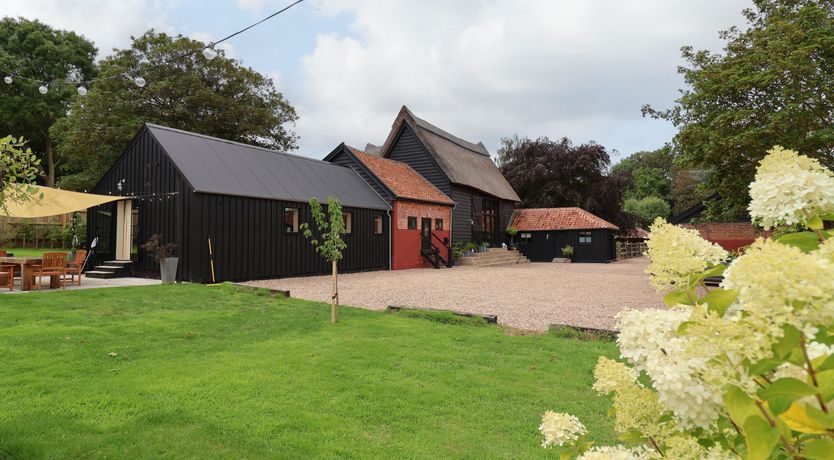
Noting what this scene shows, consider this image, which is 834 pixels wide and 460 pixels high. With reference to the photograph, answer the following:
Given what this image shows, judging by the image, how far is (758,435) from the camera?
2.71 ft

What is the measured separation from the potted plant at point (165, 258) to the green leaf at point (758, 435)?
14.0 metres

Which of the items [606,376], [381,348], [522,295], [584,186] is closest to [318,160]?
[522,295]

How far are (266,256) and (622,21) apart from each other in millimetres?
11934

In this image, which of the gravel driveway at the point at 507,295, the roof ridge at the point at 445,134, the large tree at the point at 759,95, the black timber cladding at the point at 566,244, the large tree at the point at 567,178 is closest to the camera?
the gravel driveway at the point at 507,295

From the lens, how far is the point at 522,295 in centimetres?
1220

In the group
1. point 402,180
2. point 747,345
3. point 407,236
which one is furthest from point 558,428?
point 402,180

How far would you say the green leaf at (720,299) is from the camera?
3.12ft

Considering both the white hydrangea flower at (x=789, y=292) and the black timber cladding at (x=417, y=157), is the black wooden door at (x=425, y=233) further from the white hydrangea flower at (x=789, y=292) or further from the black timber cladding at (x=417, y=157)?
the white hydrangea flower at (x=789, y=292)

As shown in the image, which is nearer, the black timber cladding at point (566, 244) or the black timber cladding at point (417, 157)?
the black timber cladding at point (417, 157)

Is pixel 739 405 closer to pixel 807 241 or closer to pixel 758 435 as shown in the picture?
pixel 758 435

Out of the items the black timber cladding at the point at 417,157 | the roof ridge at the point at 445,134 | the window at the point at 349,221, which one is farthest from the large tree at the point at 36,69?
the window at the point at 349,221

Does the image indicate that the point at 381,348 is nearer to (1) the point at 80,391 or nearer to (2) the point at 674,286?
(1) the point at 80,391

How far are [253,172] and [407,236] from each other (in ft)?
26.1

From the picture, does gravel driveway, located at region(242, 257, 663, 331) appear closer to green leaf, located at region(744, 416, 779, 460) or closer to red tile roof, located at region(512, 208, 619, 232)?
green leaf, located at region(744, 416, 779, 460)
